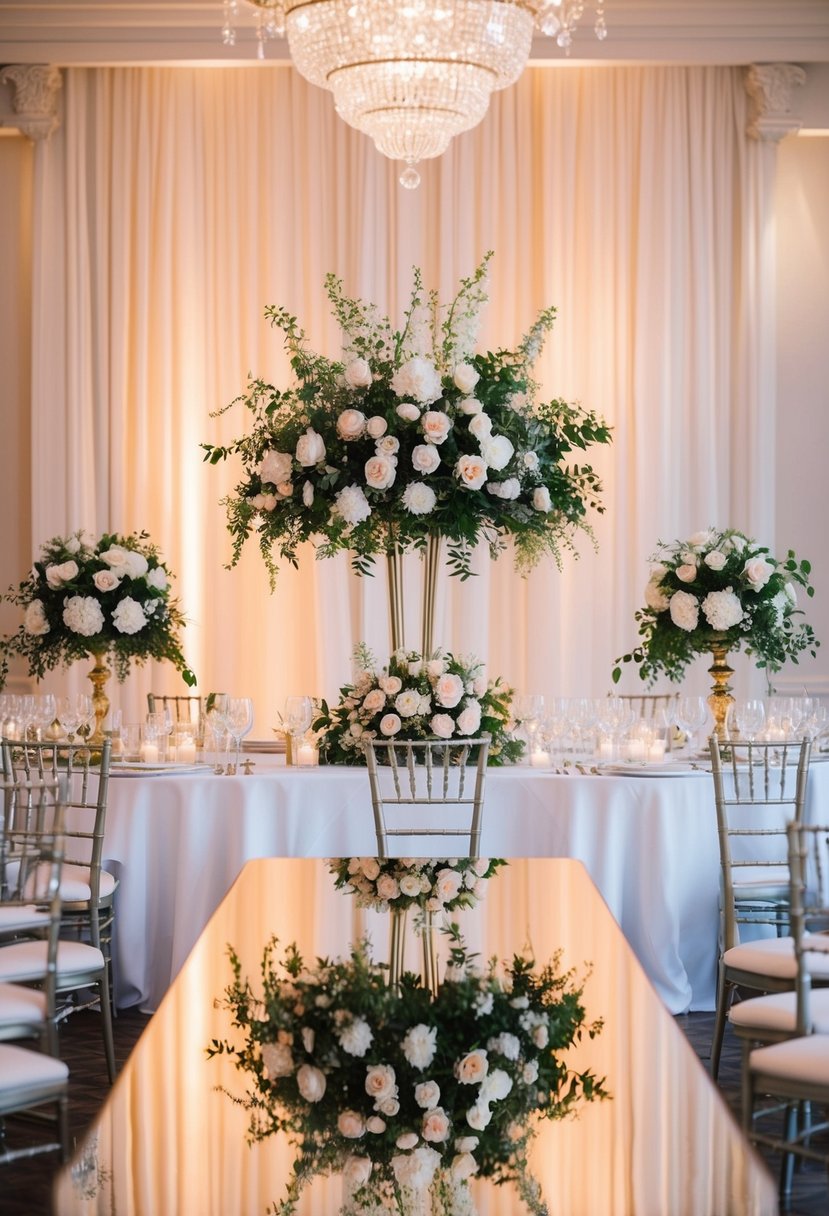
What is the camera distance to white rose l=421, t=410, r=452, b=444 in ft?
16.4

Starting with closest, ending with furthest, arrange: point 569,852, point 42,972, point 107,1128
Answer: point 107,1128, point 42,972, point 569,852

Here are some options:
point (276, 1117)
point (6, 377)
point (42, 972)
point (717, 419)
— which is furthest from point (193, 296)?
point (276, 1117)

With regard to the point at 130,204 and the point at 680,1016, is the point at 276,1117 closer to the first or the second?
the point at 680,1016

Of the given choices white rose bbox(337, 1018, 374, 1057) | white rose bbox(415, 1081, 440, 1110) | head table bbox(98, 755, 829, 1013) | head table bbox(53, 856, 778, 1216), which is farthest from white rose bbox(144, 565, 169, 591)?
white rose bbox(415, 1081, 440, 1110)

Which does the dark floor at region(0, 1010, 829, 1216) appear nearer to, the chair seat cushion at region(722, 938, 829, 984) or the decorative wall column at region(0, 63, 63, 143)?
the chair seat cushion at region(722, 938, 829, 984)

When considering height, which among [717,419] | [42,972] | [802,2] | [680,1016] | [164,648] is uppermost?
[802,2]

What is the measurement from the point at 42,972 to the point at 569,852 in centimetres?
212

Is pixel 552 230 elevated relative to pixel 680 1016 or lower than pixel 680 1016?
elevated

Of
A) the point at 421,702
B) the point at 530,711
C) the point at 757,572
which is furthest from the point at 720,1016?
the point at 757,572

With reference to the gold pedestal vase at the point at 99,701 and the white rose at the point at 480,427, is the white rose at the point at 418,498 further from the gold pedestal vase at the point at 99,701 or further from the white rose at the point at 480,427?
the gold pedestal vase at the point at 99,701

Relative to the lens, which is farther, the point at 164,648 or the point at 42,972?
the point at 164,648

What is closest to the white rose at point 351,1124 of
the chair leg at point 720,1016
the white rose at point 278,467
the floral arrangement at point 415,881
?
the floral arrangement at point 415,881

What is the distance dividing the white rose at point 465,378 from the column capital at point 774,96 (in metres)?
4.28

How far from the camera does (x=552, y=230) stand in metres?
8.81
